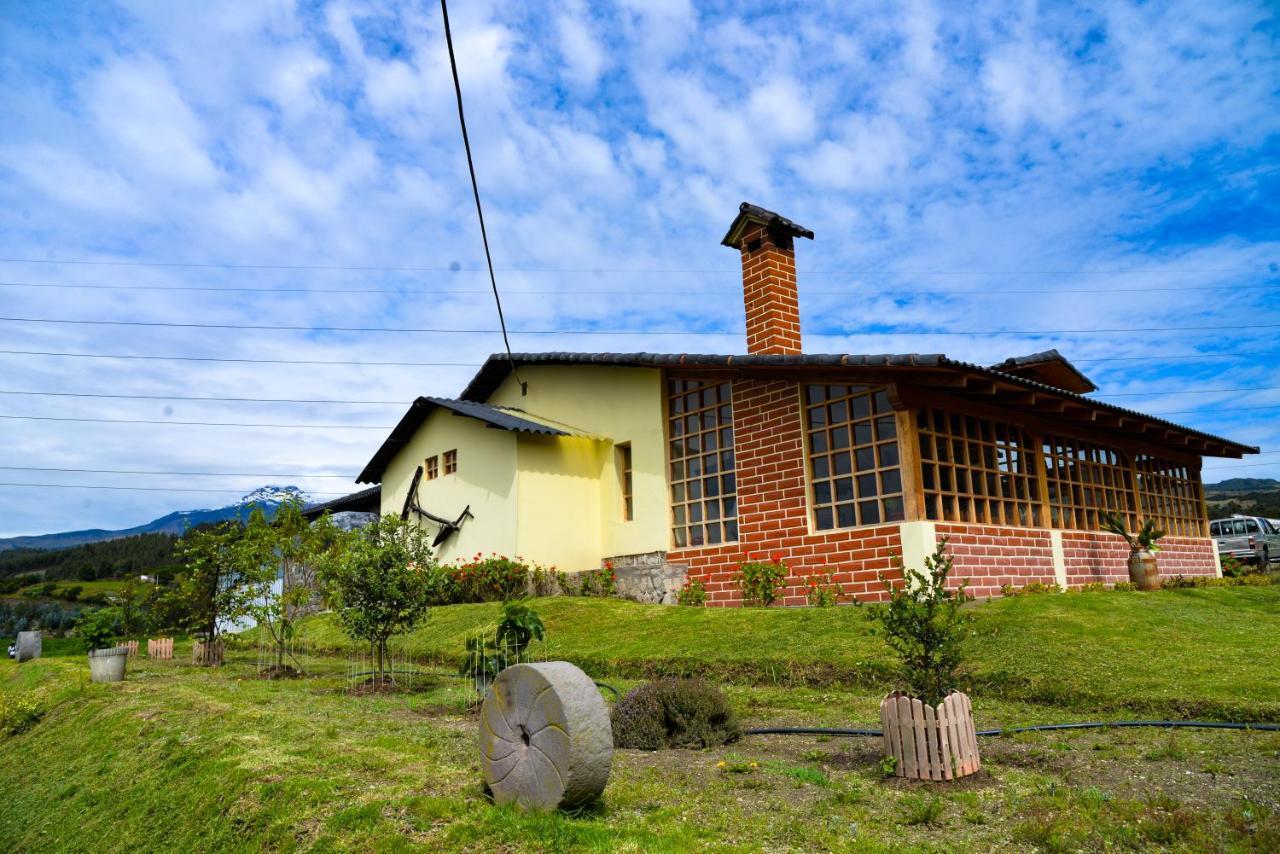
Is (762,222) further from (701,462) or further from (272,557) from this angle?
(272,557)

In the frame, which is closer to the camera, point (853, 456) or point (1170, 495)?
point (853, 456)

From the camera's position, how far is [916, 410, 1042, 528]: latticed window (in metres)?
11.7

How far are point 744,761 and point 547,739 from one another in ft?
6.01

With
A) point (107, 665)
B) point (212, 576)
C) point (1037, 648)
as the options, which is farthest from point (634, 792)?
point (212, 576)

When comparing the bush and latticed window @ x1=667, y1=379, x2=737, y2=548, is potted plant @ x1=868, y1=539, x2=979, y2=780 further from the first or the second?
latticed window @ x1=667, y1=379, x2=737, y2=548

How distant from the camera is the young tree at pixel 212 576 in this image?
41.8 ft

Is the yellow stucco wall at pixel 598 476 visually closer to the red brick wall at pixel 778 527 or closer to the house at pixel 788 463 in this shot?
the house at pixel 788 463

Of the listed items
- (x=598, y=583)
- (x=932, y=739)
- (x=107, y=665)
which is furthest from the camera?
(x=598, y=583)

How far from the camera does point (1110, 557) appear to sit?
49.2 ft

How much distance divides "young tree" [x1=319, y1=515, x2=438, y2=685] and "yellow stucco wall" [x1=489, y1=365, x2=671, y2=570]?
591cm

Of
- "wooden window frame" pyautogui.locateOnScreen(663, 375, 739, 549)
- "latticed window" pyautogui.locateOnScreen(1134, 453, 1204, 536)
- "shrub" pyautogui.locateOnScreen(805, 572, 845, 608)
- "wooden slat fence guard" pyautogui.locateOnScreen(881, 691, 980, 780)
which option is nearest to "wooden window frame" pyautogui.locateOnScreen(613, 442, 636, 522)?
"wooden window frame" pyautogui.locateOnScreen(663, 375, 739, 549)

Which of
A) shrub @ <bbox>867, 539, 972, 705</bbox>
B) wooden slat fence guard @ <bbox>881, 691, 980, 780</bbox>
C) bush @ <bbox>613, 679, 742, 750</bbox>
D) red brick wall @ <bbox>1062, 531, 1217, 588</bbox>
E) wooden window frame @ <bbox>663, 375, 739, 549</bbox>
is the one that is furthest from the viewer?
wooden window frame @ <bbox>663, 375, 739, 549</bbox>

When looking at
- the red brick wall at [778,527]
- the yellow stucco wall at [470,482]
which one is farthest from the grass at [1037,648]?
the yellow stucco wall at [470,482]

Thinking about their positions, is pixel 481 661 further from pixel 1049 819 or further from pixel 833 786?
pixel 1049 819
